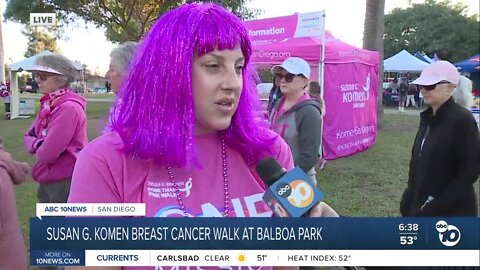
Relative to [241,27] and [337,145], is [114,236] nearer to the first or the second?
[241,27]

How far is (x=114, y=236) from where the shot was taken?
3.38 feet

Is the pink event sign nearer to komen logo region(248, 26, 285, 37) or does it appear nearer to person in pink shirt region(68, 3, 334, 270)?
komen logo region(248, 26, 285, 37)

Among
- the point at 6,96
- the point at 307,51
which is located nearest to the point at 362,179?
the point at 307,51

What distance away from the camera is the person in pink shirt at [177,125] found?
2.97ft

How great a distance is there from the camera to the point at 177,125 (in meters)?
0.94

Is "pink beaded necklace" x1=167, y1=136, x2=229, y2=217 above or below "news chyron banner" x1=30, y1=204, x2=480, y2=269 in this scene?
above

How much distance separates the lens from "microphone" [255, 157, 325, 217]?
983 mm

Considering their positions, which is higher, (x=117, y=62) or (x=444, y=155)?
(x=117, y=62)

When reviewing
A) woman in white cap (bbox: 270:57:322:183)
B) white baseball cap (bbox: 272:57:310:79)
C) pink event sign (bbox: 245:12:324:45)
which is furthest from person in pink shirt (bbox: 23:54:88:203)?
pink event sign (bbox: 245:12:324:45)

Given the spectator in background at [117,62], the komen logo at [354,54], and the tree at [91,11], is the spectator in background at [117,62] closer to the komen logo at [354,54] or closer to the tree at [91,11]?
the tree at [91,11]

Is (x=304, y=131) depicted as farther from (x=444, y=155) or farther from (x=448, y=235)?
(x=448, y=235)

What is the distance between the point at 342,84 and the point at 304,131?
15.2 feet

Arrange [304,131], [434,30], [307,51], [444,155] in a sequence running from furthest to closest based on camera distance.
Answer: [434,30] < [307,51] < [304,131] < [444,155]

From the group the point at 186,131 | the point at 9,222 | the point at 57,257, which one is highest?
the point at 186,131
